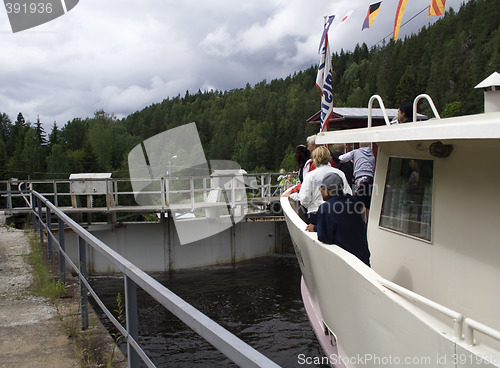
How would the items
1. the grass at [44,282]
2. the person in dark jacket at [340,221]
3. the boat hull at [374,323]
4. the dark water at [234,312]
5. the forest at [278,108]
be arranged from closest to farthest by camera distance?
the boat hull at [374,323], the person in dark jacket at [340,221], the grass at [44,282], the dark water at [234,312], the forest at [278,108]

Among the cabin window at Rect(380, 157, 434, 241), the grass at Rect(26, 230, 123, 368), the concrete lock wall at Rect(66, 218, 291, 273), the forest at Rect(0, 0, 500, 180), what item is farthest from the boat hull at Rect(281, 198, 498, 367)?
the forest at Rect(0, 0, 500, 180)

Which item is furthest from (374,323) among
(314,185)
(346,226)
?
(314,185)

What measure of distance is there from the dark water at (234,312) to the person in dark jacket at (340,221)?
496 cm

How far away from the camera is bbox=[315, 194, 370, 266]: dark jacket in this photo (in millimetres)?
3842

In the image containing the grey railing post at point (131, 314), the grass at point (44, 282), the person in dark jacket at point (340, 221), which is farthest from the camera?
the grass at point (44, 282)

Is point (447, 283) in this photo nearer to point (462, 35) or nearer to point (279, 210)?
point (279, 210)

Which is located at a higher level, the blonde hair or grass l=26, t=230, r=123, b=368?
the blonde hair

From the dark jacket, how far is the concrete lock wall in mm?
12174

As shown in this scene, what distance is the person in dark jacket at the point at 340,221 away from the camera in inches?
148

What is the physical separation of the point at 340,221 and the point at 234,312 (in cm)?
829

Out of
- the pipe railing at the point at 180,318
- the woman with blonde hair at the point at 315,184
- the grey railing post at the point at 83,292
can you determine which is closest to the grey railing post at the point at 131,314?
the pipe railing at the point at 180,318

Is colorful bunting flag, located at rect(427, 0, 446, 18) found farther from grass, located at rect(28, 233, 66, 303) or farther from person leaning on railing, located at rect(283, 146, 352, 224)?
grass, located at rect(28, 233, 66, 303)

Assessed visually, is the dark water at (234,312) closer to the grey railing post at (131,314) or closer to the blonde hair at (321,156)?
the blonde hair at (321,156)

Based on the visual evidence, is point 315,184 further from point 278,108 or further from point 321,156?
point 278,108
